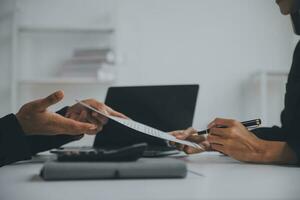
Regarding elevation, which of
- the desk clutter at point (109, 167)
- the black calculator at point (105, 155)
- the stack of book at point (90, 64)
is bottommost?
the desk clutter at point (109, 167)

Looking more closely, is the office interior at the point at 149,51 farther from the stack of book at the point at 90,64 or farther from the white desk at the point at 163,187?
the white desk at the point at 163,187

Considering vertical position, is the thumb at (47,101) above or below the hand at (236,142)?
above

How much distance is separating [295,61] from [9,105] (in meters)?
1.57

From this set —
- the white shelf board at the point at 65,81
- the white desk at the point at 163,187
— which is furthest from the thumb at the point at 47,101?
the white shelf board at the point at 65,81

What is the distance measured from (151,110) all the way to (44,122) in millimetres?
425

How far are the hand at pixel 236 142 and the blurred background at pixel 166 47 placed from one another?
130 cm

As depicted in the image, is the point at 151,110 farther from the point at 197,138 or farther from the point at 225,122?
the point at 225,122

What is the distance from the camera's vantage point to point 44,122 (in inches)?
29.6

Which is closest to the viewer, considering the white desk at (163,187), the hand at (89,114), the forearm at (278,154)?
the white desk at (163,187)

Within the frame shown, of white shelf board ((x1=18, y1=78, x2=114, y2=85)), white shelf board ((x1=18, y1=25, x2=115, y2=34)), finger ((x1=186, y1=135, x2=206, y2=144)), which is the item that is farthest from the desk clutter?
white shelf board ((x1=18, y1=25, x2=115, y2=34))

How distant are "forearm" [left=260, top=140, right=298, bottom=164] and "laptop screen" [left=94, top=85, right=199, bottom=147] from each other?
0.31 metres

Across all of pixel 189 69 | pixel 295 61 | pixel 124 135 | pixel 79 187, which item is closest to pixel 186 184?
pixel 79 187

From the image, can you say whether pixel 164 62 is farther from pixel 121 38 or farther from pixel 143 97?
pixel 143 97

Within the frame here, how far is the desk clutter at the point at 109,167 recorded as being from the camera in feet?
1.72
